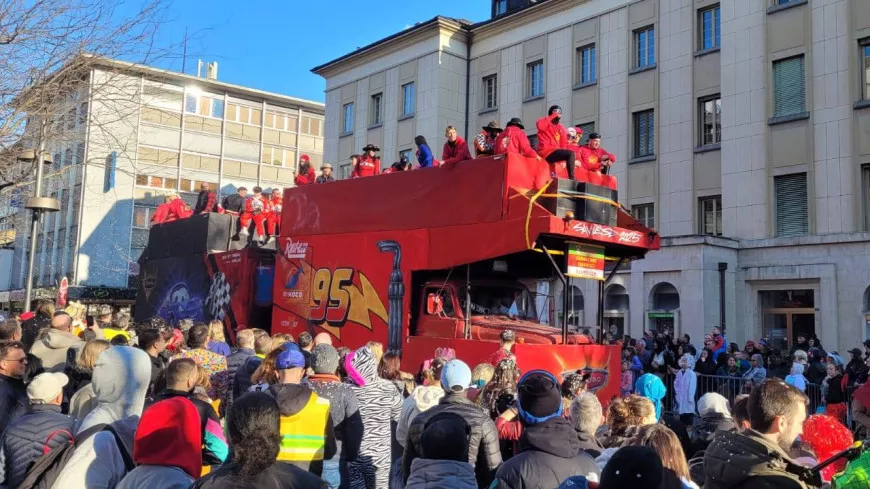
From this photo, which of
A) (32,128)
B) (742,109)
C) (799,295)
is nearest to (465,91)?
(742,109)

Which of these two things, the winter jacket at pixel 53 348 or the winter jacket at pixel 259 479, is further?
the winter jacket at pixel 53 348

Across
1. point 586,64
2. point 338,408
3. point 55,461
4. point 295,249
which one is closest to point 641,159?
point 586,64

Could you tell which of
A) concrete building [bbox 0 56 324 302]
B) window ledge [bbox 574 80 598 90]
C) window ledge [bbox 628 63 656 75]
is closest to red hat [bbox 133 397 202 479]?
window ledge [bbox 628 63 656 75]

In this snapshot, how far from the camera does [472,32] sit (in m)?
33.0

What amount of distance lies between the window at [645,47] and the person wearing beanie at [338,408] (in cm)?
2377

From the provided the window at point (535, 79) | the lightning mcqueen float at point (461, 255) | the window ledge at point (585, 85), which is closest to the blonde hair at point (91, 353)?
the lightning mcqueen float at point (461, 255)

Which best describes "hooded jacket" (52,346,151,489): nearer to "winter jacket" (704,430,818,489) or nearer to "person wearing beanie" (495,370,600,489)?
"person wearing beanie" (495,370,600,489)

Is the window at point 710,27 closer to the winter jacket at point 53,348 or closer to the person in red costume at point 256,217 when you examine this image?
the person in red costume at point 256,217

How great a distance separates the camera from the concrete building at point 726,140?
71.1 ft

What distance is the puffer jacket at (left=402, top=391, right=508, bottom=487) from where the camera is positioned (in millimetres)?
4828

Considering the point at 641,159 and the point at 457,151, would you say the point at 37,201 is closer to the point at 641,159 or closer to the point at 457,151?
the point at 457,151

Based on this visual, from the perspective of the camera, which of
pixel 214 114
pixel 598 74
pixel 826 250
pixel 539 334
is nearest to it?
pixel 539 334

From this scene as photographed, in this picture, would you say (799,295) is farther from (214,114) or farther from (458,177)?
(214,114)

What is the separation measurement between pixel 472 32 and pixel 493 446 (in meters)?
30.0
